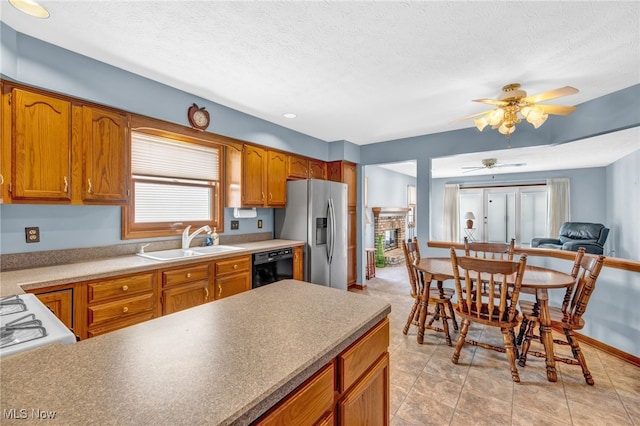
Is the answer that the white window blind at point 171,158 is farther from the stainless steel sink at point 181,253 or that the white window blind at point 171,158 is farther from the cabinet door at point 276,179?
the stainless steel sink at point 181,253

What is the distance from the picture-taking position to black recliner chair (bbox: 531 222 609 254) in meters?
5.42

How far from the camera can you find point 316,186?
3.79 m

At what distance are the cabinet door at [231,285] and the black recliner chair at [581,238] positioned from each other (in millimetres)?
6097

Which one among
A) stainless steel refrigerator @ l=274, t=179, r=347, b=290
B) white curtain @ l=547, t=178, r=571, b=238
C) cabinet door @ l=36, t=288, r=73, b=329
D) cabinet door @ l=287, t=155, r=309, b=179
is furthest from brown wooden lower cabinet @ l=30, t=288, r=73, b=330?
white curtain @ l=547, t=178, r=571, b=238

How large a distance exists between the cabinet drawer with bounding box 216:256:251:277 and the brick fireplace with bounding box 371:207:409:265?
4.06 metres

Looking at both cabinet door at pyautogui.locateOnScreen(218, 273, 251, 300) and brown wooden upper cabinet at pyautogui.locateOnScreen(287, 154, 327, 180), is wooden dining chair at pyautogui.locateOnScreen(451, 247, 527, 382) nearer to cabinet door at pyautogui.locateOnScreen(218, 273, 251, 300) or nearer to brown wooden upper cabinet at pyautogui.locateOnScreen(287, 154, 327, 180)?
cabinet door at pyautogui.locateOnScreen(218, 273, 251, 300)

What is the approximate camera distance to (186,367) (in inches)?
30.8

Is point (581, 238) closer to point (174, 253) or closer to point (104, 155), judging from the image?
point (174, 253)

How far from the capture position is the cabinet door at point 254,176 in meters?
3.44

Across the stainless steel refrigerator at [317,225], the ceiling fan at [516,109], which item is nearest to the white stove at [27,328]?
the stainless steel refrigerator at [317,225]

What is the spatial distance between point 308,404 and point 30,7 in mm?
2316

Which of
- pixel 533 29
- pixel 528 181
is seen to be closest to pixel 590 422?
pixel 533 29

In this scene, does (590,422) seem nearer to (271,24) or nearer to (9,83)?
(271,24)

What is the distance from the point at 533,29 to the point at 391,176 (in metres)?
5.66
